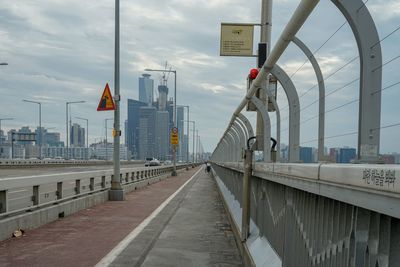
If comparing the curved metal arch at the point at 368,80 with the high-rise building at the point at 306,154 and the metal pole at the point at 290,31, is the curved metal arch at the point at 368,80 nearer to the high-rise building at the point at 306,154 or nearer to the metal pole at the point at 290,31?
the metal pole at the point at 290,31

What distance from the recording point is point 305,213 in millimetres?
4129

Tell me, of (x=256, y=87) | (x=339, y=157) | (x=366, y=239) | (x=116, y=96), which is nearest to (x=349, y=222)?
(x=366, y=239)

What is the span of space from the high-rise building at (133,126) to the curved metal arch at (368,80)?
8944cm

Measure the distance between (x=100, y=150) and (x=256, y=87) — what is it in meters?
140

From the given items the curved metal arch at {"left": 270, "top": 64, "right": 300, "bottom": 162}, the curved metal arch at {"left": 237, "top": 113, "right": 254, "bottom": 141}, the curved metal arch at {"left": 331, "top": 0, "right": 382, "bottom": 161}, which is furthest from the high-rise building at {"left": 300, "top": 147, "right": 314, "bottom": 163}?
the curved metal arch at {"left": 237, "top": 113, "right": 254, "bottom": 141}

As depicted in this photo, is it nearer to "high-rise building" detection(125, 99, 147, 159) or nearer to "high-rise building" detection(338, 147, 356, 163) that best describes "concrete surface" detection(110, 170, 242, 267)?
"high-rise building" detection(338, 147, 356, 163)

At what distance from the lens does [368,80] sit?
2.85 m

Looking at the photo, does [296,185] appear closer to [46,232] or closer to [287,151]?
[287,151]

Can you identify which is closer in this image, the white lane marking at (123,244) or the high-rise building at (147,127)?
the white lane marking at (123,244)

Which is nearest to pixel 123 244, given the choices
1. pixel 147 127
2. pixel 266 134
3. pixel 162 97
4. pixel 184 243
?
pixel 184 243

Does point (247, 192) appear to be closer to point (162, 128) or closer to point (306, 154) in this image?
point (306, 154)

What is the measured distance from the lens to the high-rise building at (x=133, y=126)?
9288 centimetres

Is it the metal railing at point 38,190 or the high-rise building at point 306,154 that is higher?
the high-rise building at point 306,154

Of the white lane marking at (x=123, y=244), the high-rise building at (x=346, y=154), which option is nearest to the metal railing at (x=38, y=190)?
the white lane marking at (x=123, y=244)
